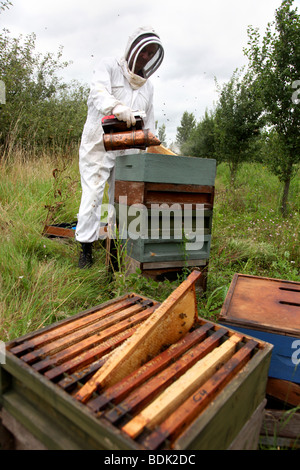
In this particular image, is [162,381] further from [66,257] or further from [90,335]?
[66,257]

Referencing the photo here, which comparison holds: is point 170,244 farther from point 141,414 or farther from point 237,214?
point 237,214

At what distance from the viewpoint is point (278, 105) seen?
5.92 m

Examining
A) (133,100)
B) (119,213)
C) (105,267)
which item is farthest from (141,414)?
(133,100)

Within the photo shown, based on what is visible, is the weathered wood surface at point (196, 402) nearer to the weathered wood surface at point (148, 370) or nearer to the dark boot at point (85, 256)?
the weathered wood surface at point (148, 370)

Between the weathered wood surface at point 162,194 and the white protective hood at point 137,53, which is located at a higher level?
the white protective hood at point 137,53

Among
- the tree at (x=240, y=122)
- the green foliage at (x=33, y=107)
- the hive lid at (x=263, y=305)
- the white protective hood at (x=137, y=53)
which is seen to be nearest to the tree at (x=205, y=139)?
the tree at (x=240, y=122)

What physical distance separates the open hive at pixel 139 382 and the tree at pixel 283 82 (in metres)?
5.20

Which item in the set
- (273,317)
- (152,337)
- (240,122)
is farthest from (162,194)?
(240,122)

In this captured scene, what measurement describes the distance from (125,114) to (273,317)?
1.84 metres

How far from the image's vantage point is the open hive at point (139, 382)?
2.91ft

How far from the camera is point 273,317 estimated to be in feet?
5.57

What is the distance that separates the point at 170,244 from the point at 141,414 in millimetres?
1653

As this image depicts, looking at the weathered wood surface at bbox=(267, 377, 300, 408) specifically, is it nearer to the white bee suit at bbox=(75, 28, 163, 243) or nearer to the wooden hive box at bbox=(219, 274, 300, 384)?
the wooden hive box at bbox=(219, 274, 300, 384)

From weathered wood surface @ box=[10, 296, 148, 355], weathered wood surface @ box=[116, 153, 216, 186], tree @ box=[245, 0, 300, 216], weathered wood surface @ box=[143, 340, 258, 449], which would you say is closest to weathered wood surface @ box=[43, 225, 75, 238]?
weathered wood surface @ box=[116, 153, 216, 186]
